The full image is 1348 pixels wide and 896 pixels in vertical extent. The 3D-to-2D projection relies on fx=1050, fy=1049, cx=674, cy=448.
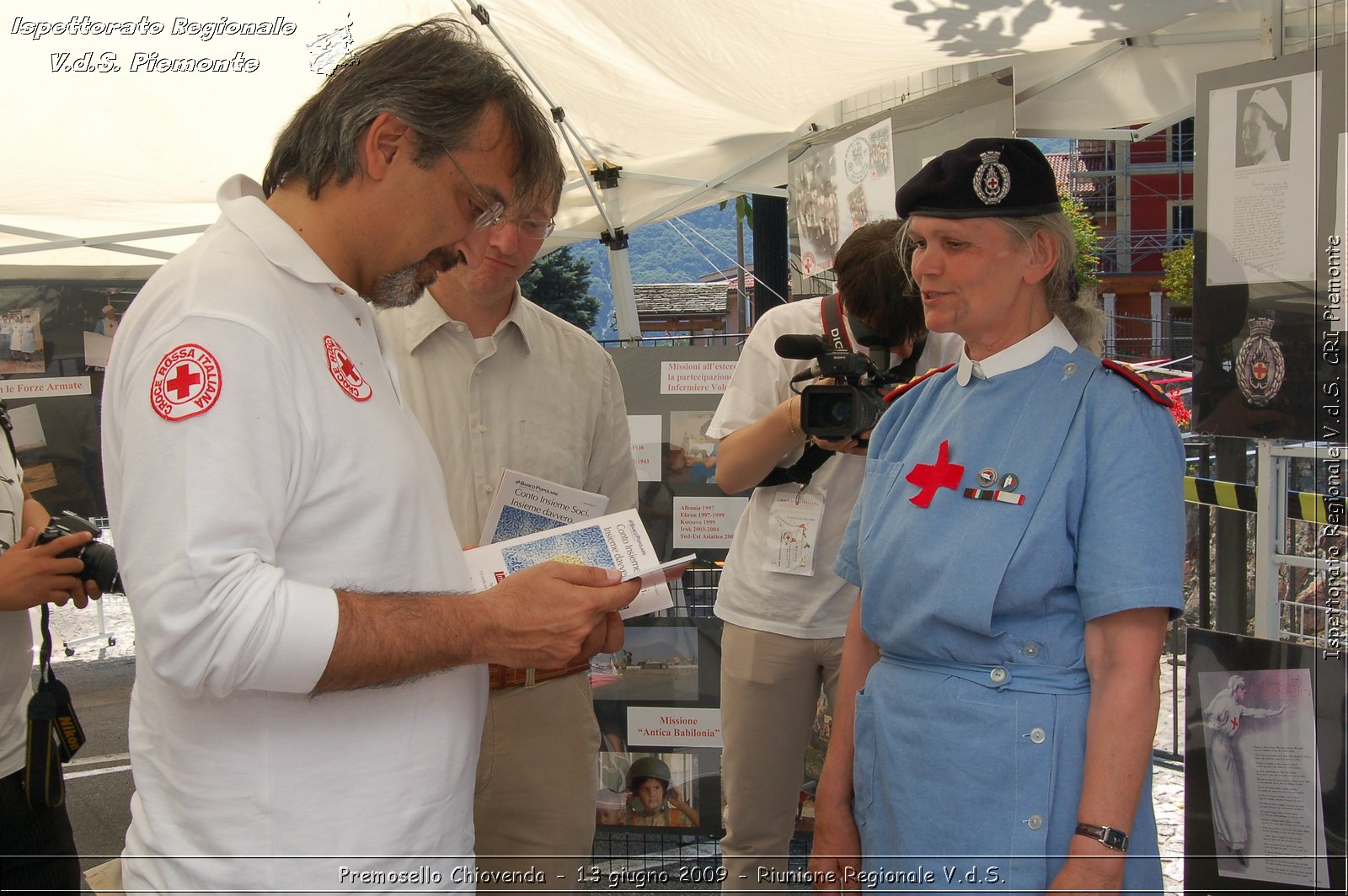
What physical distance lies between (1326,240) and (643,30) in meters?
2.87

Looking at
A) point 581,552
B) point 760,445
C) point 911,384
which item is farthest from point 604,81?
point 581,552

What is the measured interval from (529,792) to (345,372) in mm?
1241

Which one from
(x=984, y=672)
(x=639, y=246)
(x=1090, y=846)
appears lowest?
(x=1090, y=846)

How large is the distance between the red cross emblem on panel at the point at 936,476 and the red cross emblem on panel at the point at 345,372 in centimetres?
102

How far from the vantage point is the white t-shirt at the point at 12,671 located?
2598 mm

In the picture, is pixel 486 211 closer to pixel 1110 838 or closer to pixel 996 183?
pixel 996 183

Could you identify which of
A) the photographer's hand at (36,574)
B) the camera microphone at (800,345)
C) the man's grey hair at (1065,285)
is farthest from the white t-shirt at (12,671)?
the man's grey hair at (1065,285)

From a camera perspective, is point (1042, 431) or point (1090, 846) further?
point (1042, 431)

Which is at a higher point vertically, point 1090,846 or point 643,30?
point 643,30

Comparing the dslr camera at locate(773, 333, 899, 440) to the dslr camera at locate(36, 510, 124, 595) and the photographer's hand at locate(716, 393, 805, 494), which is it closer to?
the photographer's hand at locate(716, 393, 805, 494)

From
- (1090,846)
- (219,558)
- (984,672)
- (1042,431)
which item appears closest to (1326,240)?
(1042,431)

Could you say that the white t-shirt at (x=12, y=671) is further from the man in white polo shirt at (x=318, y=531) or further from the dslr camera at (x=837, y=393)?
the dslr camera at (x=837, y=393)

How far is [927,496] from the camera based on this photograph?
6.35 ft

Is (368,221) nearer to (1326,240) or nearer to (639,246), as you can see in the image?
(1326,240)
